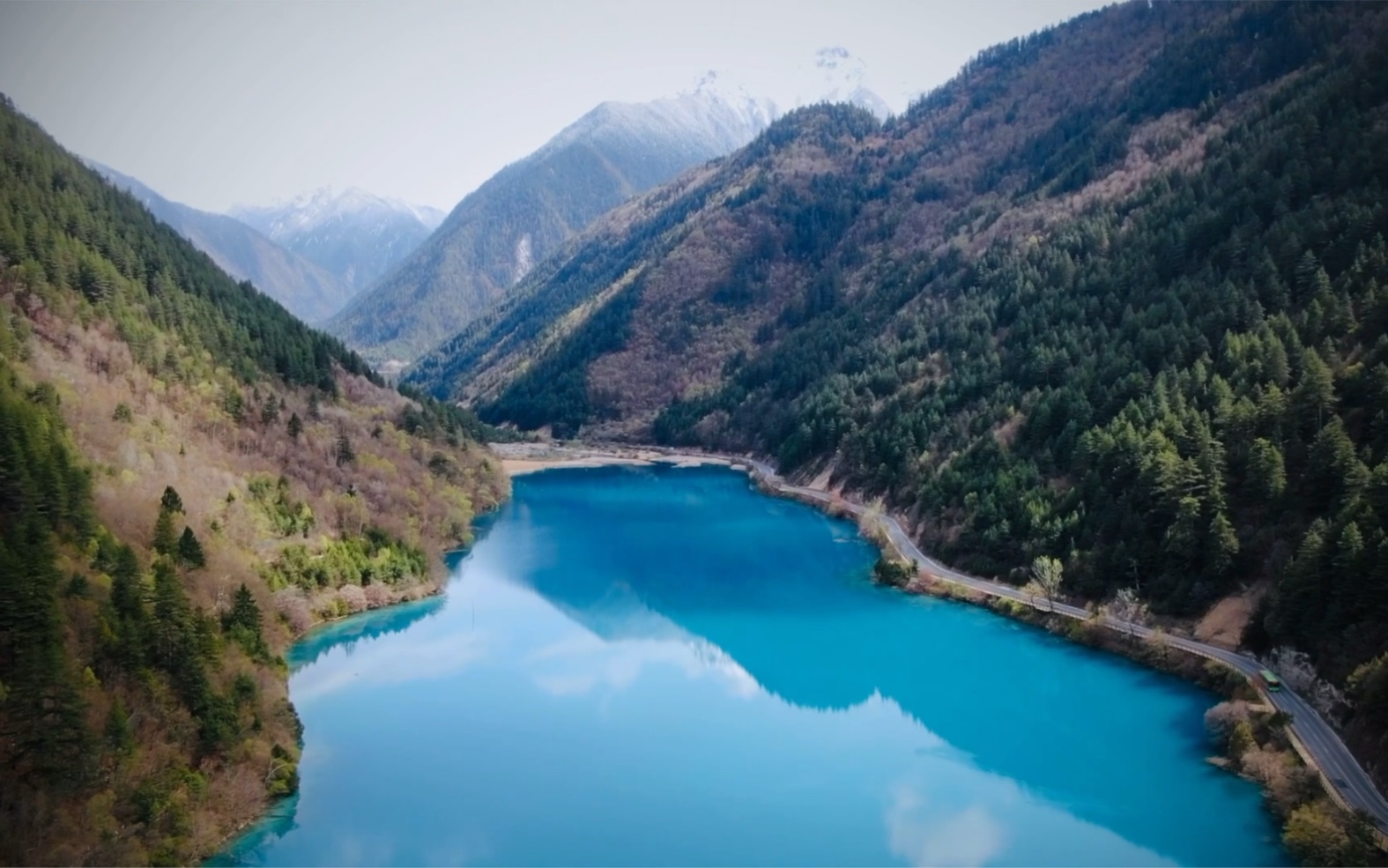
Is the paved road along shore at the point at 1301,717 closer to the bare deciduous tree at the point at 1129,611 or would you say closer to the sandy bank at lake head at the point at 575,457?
the bare deciduous tree at the point at 1129,611

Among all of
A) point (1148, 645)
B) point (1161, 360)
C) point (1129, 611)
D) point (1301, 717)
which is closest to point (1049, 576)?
point (1129, 611)

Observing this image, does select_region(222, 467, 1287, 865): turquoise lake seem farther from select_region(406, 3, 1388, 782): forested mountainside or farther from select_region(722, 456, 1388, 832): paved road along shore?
select_region(406, 3, 1388, 782): forested mountainside

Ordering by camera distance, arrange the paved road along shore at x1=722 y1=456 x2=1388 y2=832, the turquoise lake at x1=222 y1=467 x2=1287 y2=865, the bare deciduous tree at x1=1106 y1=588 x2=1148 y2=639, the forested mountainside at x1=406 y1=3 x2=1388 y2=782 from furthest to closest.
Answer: the bare deciduous tree at x1=1106 y1=588 x2=1148 y2=639 → the forested mountainside at x1=406 y1=3 x2=1388 y2=782 → the turquoise lake at x1=222 y1=467 x2=1287 y2=865 → the paved road along shore at x1=722 y1=456 x2=1388 y2=832

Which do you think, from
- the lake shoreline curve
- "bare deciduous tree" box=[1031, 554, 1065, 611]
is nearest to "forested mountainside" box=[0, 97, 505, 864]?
the lake shoreline curve

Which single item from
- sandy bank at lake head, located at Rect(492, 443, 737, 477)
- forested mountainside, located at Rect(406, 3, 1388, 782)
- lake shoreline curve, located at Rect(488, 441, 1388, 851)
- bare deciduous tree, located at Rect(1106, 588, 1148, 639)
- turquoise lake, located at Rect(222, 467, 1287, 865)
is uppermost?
forested mountainside, located at Rect(406, 3, 1388, 782)

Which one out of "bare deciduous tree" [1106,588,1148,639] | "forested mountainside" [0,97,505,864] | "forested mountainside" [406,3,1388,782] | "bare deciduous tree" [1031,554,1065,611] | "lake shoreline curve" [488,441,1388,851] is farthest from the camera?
"bare deciduous tree" [1031,554,1065,611]

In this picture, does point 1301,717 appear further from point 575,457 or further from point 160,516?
point 575,457
